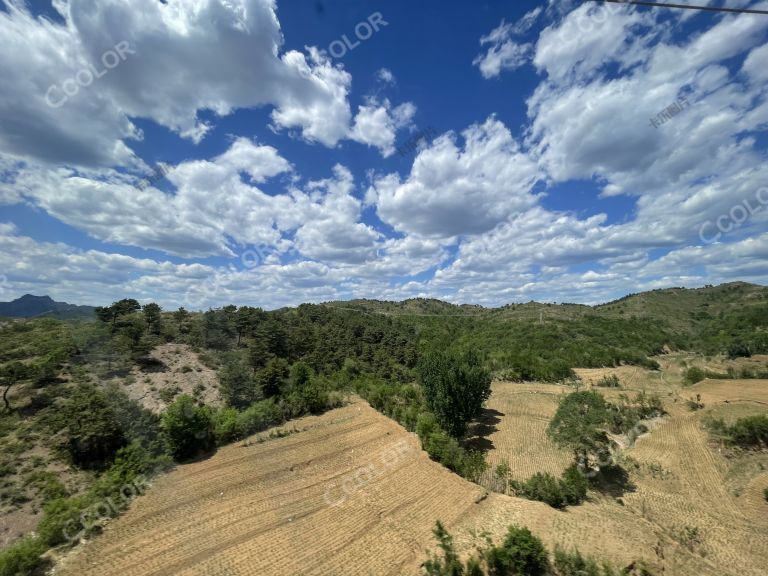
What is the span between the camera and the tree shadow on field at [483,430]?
3094cm

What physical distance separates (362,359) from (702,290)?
516 feet

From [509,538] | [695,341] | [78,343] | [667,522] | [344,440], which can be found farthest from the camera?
[695,341]

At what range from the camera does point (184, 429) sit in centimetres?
2473

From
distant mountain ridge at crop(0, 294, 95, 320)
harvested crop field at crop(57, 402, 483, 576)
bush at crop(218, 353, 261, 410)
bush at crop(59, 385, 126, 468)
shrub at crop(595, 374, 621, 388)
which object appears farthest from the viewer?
distant mountain ridge at crop(0, 294, 95, 320)

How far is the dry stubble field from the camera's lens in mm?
14430

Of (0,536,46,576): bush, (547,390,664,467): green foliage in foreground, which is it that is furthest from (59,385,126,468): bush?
(547,390,664,467): green foliage in foreground

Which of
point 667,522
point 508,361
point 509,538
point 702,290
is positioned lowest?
point 667,522

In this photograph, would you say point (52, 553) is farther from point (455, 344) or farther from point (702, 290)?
point (702, 290)

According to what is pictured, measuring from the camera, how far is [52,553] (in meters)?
14.6

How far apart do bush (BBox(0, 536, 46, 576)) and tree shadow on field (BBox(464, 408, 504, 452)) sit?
→ 90.9ft

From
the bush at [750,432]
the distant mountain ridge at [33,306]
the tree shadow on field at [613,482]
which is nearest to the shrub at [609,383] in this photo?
the bush at [750,432]

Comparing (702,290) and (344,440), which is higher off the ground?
(702,290)

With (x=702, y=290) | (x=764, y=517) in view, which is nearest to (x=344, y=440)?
(x=764, y=517)

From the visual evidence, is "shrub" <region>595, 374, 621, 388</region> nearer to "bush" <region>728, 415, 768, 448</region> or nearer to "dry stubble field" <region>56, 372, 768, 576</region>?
"dry stubble field" <region>56, 372, 768, 576</region>
